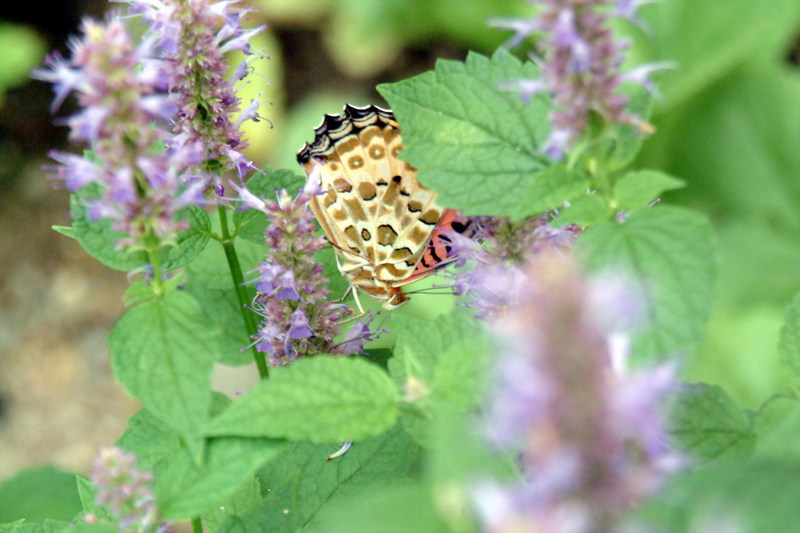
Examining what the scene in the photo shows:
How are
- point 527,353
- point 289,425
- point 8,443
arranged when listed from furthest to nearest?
1. point 8,443
2. point 289,425
3. point 527,353

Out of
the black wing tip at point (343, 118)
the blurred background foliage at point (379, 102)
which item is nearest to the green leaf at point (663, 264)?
the black wing tip at point (343, 118)

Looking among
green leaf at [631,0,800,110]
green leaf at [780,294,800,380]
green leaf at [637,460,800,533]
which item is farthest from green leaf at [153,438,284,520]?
green leaf at [631,0,800,110]

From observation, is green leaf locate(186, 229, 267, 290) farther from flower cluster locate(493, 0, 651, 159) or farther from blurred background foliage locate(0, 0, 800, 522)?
blurred background foliage locate(0, 0, 800, 522)

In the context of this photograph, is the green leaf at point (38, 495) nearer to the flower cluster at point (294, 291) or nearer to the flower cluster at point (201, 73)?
the flower cluster at point (294, 291)

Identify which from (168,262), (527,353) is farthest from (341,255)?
Answer: (527,353)

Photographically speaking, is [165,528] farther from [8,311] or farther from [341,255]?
[8,311]
